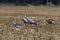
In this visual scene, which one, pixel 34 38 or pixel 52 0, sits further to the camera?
pixel 52 0

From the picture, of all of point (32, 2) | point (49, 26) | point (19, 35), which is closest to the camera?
point (19, 35)

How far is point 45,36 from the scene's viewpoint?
36.4 feet

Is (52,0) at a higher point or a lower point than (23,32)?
lower

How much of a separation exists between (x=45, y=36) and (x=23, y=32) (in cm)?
104

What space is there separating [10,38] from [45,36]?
1816mm

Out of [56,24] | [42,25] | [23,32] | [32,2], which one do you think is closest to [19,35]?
[23,32]

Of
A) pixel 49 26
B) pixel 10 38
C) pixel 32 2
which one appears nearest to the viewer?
pixel 10 38

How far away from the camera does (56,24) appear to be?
15445 millimetres

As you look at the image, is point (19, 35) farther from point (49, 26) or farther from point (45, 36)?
point (49, 26)

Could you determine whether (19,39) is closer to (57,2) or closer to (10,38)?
(10,38)

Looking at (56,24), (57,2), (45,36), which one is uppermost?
(45,36)

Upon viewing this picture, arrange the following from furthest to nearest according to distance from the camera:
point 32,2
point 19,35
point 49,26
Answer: point 32,2
point 49,26
point 19,35

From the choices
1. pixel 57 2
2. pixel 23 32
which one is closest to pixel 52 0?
pixel 57 2

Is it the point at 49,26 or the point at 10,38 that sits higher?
the point at 10,38
